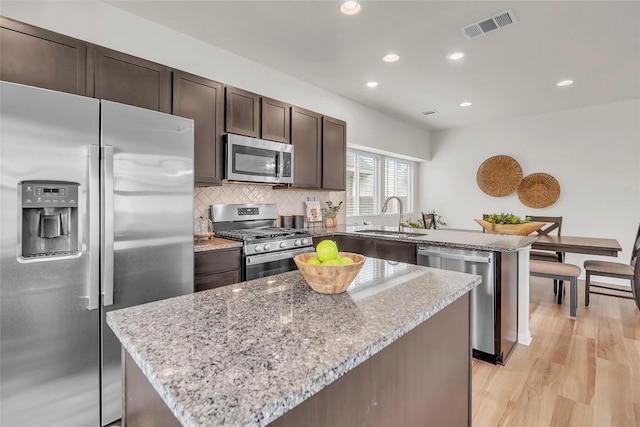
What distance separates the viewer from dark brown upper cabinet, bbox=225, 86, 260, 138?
2.80 metres

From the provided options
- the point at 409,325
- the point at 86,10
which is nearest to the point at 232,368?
the point at 409,325

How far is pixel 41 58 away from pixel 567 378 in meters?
3.96

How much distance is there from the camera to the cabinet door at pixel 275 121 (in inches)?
121

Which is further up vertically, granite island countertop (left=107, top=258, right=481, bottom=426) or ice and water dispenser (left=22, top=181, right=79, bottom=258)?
ice and water dispenser (left=22, top=181, right=79, bottom=258)

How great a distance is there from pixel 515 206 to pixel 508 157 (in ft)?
2.81

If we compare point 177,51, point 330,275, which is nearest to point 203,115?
point 177,51

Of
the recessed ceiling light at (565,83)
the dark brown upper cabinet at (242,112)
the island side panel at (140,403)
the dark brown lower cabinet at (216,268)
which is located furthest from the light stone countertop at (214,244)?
the recessed ceiling light at (565,83)

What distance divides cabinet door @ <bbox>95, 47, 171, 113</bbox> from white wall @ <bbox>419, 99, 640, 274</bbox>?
5.36 metres

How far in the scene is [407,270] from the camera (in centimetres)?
154

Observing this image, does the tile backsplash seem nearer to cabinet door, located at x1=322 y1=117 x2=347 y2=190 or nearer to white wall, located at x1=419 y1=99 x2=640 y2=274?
cabinet door, located at x1=322 y1=117 x2=347 y2=190

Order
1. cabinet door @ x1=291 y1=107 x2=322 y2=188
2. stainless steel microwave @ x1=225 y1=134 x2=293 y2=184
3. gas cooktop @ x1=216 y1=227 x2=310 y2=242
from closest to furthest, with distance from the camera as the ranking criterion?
gas cooktop @ x1=216 y1=227 x2=310 y2=242, stainless steel microwave @ x1=225 y1=134 x2=293 y2=184, cabinet door @ x1=291 y1=107 x2=322 y2=188

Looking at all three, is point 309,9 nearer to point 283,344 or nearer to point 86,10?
point 86,10

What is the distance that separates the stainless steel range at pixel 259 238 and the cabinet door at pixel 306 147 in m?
0.49

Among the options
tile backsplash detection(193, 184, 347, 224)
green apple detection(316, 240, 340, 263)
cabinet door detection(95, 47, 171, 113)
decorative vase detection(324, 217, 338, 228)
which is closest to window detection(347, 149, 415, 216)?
tile backsplash detection(193, 184, 347, 224)
